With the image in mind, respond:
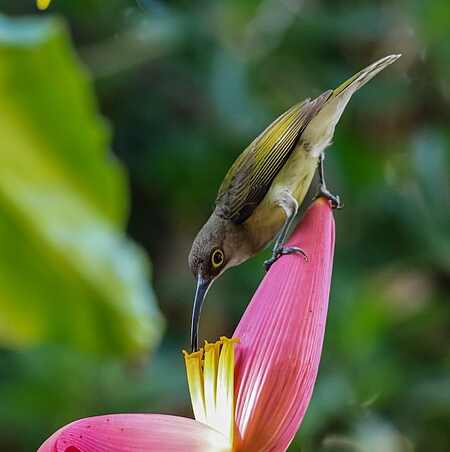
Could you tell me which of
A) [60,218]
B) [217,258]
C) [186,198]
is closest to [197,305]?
[217,258]

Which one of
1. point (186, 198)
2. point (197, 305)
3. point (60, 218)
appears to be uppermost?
point (186, 198)

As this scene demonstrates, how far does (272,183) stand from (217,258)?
6 cm

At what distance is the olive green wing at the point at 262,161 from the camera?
553 millimetres

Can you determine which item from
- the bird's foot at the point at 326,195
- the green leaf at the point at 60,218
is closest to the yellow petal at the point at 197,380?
the bird's foot at the point at 326,195

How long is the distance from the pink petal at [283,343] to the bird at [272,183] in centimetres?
3

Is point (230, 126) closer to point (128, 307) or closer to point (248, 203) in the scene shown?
point (128, 307)

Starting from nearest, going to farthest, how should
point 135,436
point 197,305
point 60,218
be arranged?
point 135,436 → point 197,305 → point 60,218

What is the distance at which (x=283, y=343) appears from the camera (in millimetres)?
462

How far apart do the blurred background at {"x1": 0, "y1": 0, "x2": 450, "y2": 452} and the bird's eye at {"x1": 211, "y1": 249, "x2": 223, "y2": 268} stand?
38cm

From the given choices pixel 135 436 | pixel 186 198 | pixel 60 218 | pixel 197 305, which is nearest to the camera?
pixel 135 436

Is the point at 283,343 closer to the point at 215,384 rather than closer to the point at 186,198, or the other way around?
the point at 215,384

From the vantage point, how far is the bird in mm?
545

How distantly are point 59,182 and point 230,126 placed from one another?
45 centimetres

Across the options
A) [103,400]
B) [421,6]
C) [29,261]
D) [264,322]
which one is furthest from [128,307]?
[421,6]
